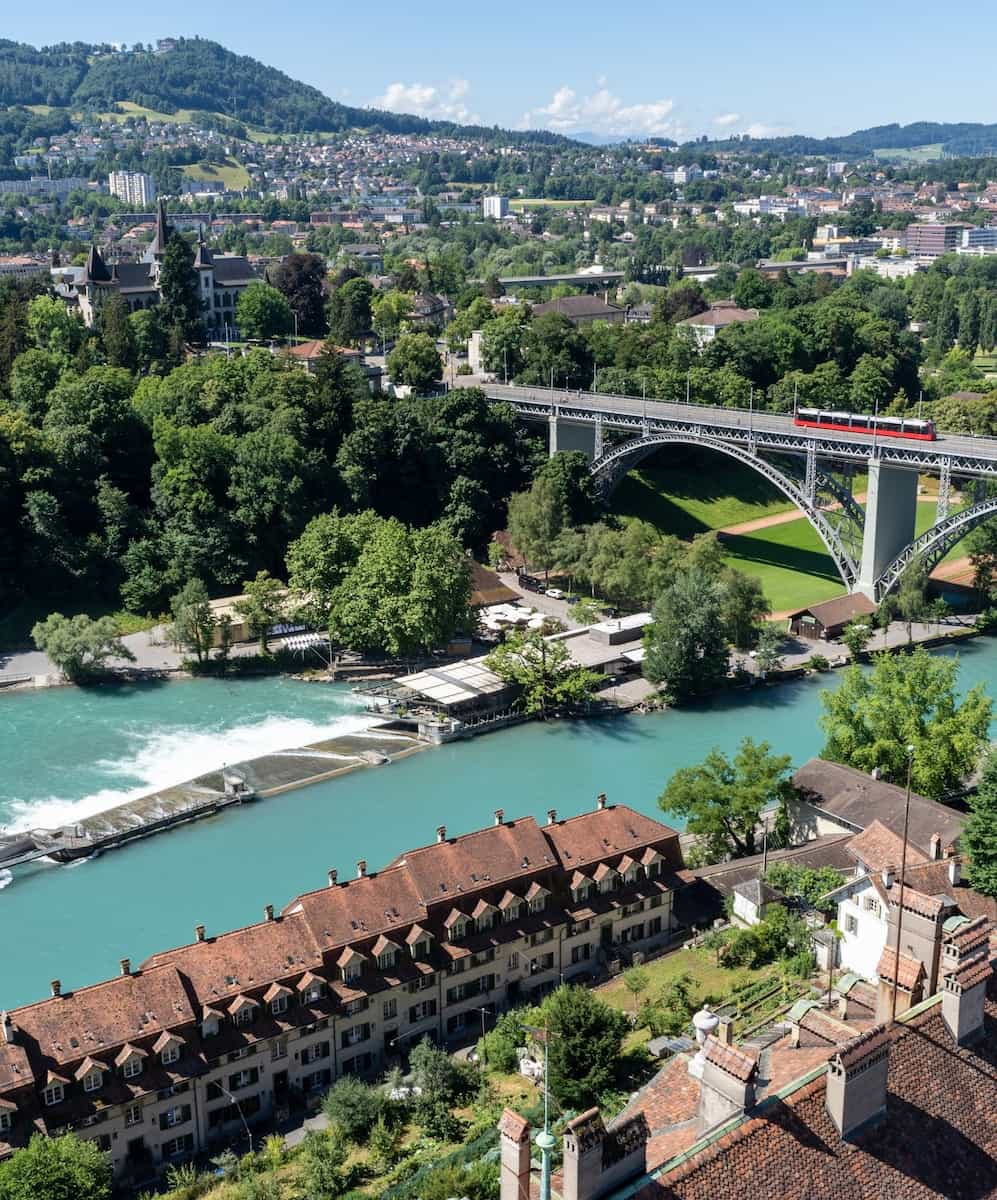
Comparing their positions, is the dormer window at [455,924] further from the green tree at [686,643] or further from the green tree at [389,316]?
the green tree at [389,316]

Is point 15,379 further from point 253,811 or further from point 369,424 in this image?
point 253,811

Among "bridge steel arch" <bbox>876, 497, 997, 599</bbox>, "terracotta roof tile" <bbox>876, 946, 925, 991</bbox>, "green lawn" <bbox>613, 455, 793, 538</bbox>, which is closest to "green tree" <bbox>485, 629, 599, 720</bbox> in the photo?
"bridge steel arch" <bbox>876, 497, 997, 599</bbox>

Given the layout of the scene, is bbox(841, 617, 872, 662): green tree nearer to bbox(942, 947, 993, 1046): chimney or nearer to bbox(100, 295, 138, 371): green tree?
bbox(942, 947, 993, 1046): chimney

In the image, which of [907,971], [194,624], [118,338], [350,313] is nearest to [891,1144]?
[907,971]

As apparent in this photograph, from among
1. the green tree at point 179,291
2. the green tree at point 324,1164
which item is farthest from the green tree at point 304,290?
the green tree at point 324,1164

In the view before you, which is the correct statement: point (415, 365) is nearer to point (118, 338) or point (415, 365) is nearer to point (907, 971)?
point (118, 338)
